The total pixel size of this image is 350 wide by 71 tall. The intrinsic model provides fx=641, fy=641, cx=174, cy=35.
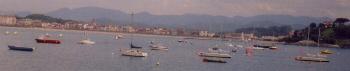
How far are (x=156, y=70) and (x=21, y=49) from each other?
24488 mm

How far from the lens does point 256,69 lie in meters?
60.7

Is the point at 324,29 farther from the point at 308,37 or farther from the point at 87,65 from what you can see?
the point at 87,65

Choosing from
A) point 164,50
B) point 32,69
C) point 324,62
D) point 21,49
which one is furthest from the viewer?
point 164,50

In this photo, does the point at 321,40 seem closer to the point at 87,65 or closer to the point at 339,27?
the point at 339,27

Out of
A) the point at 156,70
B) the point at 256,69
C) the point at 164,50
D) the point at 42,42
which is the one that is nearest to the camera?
the point at 156,70

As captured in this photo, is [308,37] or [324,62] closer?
[324,62]

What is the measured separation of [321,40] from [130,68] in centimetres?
14267

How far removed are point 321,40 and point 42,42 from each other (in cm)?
10590

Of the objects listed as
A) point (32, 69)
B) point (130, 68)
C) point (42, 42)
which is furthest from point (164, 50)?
point (32, 69)

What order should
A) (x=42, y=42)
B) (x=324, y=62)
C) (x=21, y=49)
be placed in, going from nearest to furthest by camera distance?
1. (x=21, y=49)
2. (x=324, y=62)
3. (x=42, y=42)

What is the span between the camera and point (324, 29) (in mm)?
194250

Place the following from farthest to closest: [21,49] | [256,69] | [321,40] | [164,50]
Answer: [321,40] → [164,50] → [21,49] → [256,69]

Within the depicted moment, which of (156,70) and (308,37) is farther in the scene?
(308,37)

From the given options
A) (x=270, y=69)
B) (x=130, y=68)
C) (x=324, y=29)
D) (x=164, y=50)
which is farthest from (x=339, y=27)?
(x=130, y=68)
